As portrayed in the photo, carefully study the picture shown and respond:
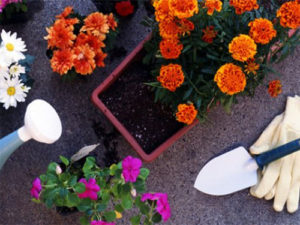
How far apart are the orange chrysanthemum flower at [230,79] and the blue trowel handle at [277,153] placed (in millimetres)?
412

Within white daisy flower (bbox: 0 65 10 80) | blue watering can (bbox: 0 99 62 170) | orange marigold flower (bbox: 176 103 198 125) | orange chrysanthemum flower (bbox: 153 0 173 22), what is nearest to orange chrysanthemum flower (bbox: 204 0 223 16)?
orange chrysanthemum flower (bbox: 153 0 173 22)

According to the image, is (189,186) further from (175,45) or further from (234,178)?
(175,45)

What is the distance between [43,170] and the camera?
1510 millimetres

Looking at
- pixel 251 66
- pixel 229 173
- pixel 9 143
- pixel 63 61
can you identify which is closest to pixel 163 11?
pixel 251 66

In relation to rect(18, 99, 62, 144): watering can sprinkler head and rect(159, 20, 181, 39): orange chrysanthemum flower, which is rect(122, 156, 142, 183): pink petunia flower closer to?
rect(18, 99, 62, 144): watering can sprinkler head

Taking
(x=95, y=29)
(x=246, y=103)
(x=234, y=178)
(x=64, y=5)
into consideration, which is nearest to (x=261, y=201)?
(x=234, y=178)

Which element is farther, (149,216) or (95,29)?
(95,29)

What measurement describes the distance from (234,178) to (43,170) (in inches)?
29.5

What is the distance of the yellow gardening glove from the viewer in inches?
59.9

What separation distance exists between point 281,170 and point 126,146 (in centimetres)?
62

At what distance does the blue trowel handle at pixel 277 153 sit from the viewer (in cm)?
131

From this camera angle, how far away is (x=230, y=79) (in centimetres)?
102

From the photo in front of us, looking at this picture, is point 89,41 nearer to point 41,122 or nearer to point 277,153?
point 41,122

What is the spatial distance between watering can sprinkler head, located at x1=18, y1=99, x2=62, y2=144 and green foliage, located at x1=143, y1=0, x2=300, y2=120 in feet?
1.09
